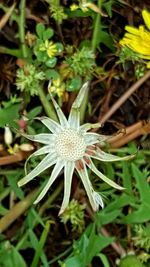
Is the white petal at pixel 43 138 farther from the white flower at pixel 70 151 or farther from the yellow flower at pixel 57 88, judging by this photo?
the yellow flower at pixel 57 88

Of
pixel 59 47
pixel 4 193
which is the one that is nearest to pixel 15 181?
pixel 4 193

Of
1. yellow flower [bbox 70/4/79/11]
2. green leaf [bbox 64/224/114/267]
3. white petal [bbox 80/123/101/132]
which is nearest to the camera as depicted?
white petal [bbox 80/123/101/132]

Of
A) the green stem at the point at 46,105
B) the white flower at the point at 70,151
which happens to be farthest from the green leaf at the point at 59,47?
the white flower at the point at 70,151

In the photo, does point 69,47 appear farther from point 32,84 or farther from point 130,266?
point 130,266

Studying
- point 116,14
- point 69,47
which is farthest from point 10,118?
point 116,14

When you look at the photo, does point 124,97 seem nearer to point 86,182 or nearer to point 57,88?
point 57,88

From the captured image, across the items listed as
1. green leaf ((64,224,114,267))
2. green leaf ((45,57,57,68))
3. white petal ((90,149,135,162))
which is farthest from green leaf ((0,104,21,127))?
green leaf ((64,224,114,267))

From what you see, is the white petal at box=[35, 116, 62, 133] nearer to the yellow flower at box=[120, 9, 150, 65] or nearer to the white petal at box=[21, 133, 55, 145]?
the white petal at box=[21, 133, 55, 145]
